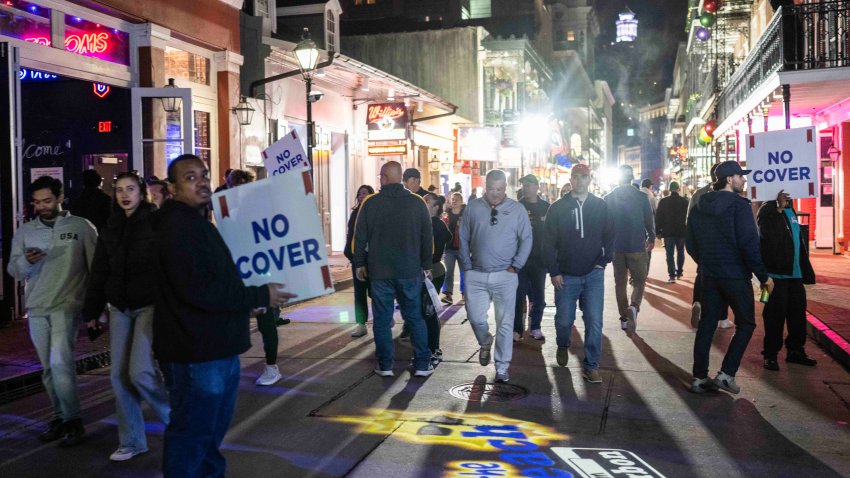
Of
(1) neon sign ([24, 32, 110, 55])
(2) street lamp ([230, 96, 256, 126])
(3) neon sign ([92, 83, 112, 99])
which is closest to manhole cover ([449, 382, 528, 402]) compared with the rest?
(1) neon sign ([24, 32, 110, 55])

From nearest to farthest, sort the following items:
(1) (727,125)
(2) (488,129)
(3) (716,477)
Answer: (3) (716,477) → (1) (727,125) → (2) (488,129)

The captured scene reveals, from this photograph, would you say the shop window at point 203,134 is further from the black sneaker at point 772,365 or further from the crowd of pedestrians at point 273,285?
the black sneaker at point 772,365

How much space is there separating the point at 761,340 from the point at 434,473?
20.4ft

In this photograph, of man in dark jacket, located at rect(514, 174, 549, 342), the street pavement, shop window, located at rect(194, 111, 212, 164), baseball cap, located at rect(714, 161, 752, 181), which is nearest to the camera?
the street pavement

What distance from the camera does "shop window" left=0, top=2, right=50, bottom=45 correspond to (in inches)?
429

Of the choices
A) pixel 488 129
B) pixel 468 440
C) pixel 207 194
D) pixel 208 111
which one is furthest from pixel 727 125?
pixel 207 194

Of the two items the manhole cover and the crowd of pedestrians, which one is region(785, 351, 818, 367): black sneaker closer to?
the crowd of pedestrians

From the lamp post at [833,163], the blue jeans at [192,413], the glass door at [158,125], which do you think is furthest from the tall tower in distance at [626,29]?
the blue jeans at [192,413]

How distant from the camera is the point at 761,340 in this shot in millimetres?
9891

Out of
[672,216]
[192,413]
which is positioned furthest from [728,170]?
[672,216]

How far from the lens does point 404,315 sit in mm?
7902

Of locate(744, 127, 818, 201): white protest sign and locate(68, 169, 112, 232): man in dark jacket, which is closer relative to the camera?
locate(744, 127, 818, 201): white protest sign

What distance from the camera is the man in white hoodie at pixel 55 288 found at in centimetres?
593

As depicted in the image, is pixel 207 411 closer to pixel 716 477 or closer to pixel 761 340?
pixel 716 477
